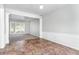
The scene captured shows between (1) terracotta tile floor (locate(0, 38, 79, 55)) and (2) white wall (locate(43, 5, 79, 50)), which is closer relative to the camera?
(1) terracotta tile floor (locate(0, 38, 79, 55))

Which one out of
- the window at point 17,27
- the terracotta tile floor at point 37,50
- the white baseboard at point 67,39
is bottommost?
the terracotta tile floor at point 37,50

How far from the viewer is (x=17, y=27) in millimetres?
10914

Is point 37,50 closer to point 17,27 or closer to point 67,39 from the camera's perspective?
point 67,39

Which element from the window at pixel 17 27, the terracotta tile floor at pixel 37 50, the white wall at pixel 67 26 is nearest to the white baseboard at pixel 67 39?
the white wall at pixel 67 26

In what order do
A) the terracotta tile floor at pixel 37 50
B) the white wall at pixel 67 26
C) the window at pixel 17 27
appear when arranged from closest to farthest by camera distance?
the terracotta tile floor at pixel 37 50 < the white wall at pixel 67 26 < the window at pixel 17 27

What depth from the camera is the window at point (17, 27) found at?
10602 millimetres

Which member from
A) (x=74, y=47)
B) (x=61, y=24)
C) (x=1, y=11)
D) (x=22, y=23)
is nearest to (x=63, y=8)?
(x=61, y=24)

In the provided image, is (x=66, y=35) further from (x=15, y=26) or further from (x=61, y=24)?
(x=15, y=26)

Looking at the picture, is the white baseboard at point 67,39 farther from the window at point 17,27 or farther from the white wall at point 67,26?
the window at point 17,27

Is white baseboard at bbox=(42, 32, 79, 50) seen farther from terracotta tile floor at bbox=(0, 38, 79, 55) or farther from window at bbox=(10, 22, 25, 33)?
window at bbox=(10, 22, 25, 33)

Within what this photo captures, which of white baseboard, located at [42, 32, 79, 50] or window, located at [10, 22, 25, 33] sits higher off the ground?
window, located at [10, 22, 25, 33]

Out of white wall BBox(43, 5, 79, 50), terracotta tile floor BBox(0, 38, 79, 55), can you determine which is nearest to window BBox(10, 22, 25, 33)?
white wall BBox(43, 5, 79, 50)

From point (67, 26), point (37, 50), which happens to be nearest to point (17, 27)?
point (37, 50)

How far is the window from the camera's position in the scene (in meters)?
10.6
